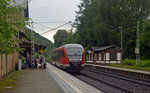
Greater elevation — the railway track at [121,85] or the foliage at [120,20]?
the foliage at [120,20]

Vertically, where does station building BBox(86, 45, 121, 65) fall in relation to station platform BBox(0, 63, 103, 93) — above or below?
above

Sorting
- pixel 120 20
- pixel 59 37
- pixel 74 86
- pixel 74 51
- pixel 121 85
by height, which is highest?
pixel 120 20

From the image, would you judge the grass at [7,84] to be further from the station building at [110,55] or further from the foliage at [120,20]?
the foliage at [120,20]

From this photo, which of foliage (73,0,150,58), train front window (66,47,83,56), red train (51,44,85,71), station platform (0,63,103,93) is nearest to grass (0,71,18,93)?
station platform (0,63,103,93)

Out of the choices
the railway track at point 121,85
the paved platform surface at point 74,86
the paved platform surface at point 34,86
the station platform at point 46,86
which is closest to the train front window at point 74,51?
the railway track at point 121,85

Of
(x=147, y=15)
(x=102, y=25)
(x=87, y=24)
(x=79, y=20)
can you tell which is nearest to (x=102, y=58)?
(x=102, y=25)

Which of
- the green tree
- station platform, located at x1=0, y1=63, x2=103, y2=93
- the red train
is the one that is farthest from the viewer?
the green tree

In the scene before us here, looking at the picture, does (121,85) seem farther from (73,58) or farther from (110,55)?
(110,55)

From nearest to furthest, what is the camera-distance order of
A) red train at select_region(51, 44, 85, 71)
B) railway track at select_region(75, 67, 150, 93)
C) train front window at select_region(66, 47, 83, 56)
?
railway track at select_region(75, 67, 150, 93)
red train at select_region(51, 44, 85, 71)
train front window at select_region(66, 47, 83, 56)

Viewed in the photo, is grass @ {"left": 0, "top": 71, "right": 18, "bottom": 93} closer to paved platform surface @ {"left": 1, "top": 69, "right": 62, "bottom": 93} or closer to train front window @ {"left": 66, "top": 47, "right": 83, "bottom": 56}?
paved platform surface @ {"left": 1, "top": 69, "right": 62, "bottom": 93}

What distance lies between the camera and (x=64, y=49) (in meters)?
24.0

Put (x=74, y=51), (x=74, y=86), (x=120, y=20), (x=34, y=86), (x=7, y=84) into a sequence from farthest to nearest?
(x=120, y=20) → (x=74, y=51) → (x=7, y=84) → (x=74, y=86) → (x=34, y=86)

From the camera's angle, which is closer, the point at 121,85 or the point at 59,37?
the point at 121,85

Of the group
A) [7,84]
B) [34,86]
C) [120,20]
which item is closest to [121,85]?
[34,86]
